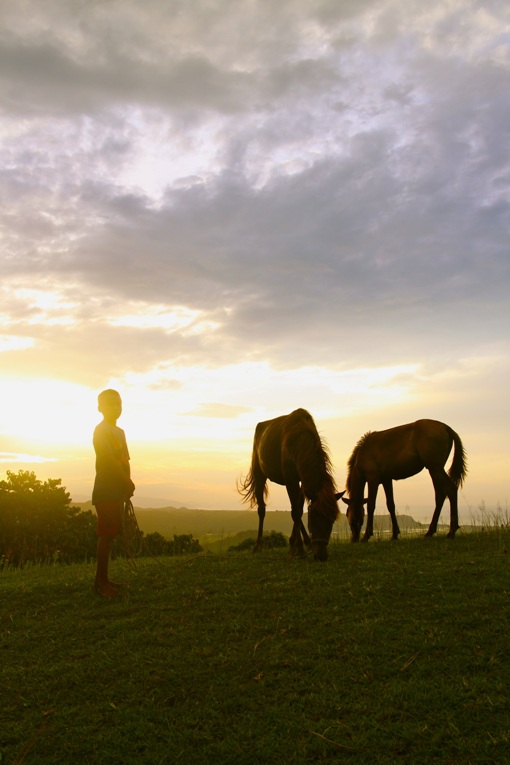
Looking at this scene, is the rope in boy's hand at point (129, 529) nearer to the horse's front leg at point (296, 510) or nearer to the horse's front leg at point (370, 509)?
the horse's front leg at point (296, 510)

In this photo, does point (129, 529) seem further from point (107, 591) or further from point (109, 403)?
point (109, 403)

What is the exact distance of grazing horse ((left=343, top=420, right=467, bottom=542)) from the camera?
1098 cm

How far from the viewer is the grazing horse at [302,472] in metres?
8.67

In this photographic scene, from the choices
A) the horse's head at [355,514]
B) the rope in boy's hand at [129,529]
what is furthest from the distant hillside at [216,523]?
the rope in boy's hand at [129,529]

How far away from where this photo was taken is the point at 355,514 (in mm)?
12328

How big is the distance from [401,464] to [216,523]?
27263 millimetres

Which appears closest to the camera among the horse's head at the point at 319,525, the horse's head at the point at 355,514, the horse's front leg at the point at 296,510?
the horse's head at the point at 319,525

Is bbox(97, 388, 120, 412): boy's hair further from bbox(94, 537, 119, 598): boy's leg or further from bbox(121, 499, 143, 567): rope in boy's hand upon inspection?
bbox(94, 537, 119, 598): boy's leg

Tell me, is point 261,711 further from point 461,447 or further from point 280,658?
point 461,447

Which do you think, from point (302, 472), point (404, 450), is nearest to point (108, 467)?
point (302, 472)

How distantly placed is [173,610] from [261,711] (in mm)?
2453

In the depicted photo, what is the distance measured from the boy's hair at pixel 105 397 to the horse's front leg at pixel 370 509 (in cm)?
624

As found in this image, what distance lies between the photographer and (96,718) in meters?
4.46

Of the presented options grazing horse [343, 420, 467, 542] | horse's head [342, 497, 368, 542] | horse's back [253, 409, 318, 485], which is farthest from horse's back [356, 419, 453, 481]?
horse's back [253, 409, 318, 485]
